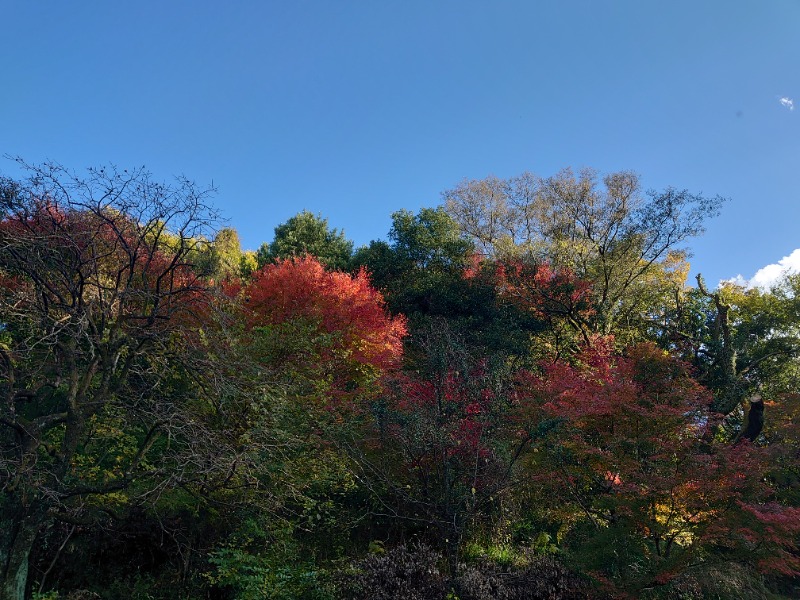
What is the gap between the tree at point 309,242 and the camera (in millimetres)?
21125

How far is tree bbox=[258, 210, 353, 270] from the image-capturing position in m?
21.1

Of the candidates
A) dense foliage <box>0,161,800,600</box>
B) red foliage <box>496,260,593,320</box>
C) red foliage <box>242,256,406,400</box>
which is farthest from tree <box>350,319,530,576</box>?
red foliage <box>496,260,593,320</box>

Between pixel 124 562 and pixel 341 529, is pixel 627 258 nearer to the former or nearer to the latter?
pixel 341 529

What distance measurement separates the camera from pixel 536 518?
9.90m

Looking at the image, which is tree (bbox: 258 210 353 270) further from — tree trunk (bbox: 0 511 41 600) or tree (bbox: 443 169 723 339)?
tree trunk (bbox: 0 511 41 600)

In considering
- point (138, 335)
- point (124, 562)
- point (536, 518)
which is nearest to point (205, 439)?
point (138, 335)

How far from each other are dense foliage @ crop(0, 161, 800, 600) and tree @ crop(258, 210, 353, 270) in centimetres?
922

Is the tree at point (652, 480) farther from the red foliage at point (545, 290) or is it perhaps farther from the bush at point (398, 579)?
the red foliage at point (545, 290)

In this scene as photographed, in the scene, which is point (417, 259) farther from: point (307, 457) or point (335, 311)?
point (307, 457)

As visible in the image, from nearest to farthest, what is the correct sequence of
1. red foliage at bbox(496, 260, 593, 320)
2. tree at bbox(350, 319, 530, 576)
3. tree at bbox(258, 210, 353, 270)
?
tree at bbox(350, 319, 530, 576) → red foliage at bbox(496, 260, 593, 320) → tree at bbox(258, 210, 353, 270)

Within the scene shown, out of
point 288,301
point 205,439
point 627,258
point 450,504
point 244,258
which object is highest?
point 244,258

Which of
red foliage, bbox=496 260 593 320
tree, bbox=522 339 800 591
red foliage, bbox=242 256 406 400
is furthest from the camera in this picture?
red foliage, bbox=496 260 593 320

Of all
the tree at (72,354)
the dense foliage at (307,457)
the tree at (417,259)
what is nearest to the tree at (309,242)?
the tree at (417,259)

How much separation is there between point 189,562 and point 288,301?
689cm
